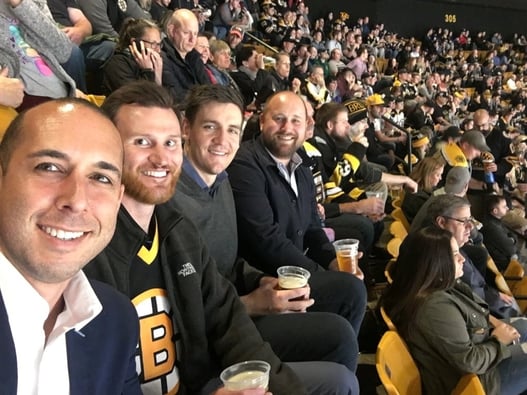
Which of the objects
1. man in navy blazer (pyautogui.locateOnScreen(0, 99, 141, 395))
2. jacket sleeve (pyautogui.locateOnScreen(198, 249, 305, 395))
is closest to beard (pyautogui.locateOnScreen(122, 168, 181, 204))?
jacket sleeve (pyautogui.locateOnScreen(198, 249, 305, 395))

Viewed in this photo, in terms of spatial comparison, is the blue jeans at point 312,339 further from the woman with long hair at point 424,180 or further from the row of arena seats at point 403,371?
the woman with long hair at point 424,180

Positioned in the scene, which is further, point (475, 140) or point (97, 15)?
point (475, 140)

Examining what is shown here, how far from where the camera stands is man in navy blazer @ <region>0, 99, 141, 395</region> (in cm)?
88

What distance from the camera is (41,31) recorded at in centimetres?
189

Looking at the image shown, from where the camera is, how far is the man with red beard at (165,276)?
1.27 m

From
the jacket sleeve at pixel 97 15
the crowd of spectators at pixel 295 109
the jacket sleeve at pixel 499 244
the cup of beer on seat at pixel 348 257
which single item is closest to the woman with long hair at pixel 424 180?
the crowd of spectators at pixel 295 109

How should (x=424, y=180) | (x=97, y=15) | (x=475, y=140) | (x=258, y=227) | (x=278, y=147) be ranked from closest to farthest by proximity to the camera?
(x=258, y=227), (x=278, y=147), (x=97, y=15), (x=424, y=180), (x=475, y=140)

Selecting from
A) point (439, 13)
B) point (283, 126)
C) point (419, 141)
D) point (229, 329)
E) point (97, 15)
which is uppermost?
point (439, 13)

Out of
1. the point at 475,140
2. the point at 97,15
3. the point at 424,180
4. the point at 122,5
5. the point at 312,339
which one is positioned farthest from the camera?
the point at 475,140

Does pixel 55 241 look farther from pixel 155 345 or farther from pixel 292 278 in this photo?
pixel 292 278

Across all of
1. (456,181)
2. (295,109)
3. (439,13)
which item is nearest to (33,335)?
(295,109)

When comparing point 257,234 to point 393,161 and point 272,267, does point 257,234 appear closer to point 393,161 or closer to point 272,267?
point 272,267

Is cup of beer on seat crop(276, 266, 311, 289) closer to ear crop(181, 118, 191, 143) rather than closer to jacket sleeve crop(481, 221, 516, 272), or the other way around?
ear crop(181, 118, 191, 143)

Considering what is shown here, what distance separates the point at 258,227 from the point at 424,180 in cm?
246
